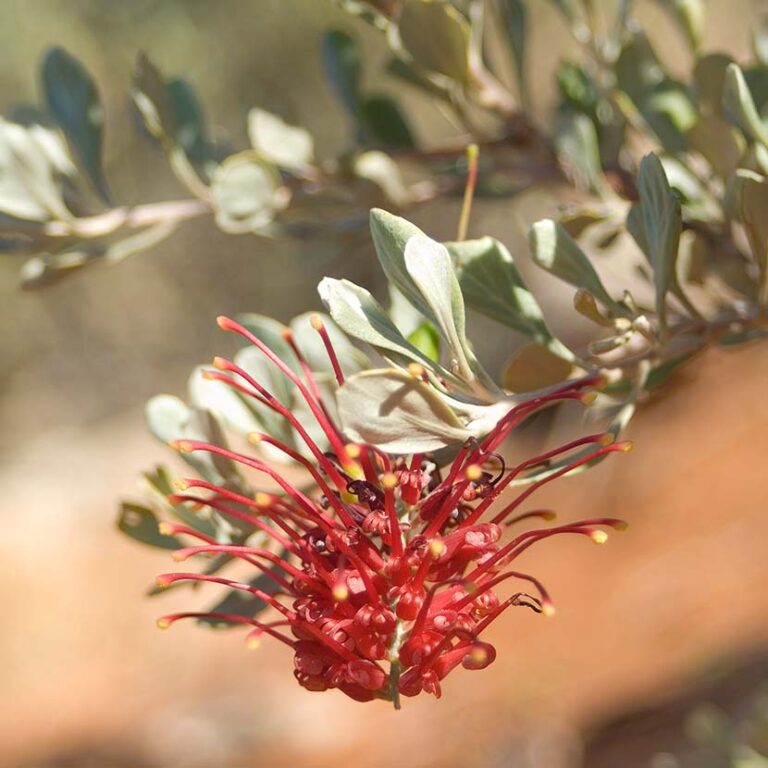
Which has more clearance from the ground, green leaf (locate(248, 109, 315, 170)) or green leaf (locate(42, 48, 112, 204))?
green leaf (locate(42, 48, 112, 204))

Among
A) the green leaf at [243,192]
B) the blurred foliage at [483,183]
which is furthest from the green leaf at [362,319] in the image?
the green leaf at [243,192]

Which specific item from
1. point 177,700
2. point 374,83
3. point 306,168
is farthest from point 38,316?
point 306,168

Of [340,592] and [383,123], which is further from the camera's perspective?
[383,123]

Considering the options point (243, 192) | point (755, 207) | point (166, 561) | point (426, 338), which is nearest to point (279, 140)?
point (243, 192)

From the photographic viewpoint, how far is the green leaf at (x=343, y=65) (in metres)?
1.07

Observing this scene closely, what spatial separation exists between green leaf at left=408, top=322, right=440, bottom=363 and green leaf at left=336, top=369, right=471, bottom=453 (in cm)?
12

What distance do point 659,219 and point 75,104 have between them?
59 centimetres

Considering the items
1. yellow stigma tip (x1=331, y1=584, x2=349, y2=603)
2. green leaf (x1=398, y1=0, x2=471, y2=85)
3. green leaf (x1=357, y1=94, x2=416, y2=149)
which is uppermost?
green leaf (x1=398, y1=0, x2=471, y2=85)

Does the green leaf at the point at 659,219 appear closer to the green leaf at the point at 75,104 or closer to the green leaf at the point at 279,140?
the green leaf at the point at 279,140

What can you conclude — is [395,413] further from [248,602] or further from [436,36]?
[436,36]

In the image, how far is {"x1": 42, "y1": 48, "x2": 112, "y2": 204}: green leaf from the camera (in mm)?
960

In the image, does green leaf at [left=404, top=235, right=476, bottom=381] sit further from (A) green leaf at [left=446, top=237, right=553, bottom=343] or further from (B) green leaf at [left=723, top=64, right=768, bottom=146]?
(B) green leaf at [left=723, top=64, right=768, bottom=146]

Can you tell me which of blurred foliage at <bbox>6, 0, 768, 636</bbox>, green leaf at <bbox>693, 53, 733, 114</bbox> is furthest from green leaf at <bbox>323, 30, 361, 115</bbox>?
green leaf at <bbox>693, 53, 733, 114</bbox>

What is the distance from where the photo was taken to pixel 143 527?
2.52 feet
